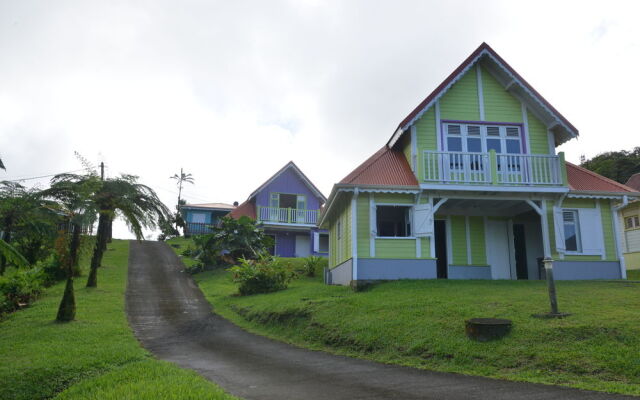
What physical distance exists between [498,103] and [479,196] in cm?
399

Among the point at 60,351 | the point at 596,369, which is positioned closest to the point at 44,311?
the point at 60,351

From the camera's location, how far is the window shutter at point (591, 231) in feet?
59.1

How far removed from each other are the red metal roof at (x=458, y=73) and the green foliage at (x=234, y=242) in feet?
38.3

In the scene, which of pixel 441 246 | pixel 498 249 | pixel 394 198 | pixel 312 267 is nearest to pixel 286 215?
pixel 312 267

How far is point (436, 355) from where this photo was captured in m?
9.22

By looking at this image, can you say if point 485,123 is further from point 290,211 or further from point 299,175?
point 299,175

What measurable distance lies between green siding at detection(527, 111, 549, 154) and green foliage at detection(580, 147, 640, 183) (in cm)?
3582

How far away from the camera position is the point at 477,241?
754 inches

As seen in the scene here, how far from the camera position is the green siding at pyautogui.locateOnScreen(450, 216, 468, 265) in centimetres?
1883

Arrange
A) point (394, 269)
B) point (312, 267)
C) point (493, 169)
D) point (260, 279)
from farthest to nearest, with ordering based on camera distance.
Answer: point (312, 267) < point (260, 279) < point (493, 169) < point (394, 269)

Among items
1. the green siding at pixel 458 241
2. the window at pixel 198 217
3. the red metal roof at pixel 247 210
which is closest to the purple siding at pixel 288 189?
the red metal roof at pixel 247 210

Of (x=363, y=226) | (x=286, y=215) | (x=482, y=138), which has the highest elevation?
(x=482, y=138)

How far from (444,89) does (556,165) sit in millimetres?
4684

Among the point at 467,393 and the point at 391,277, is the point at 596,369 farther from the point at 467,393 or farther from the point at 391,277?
the point at 391,277
